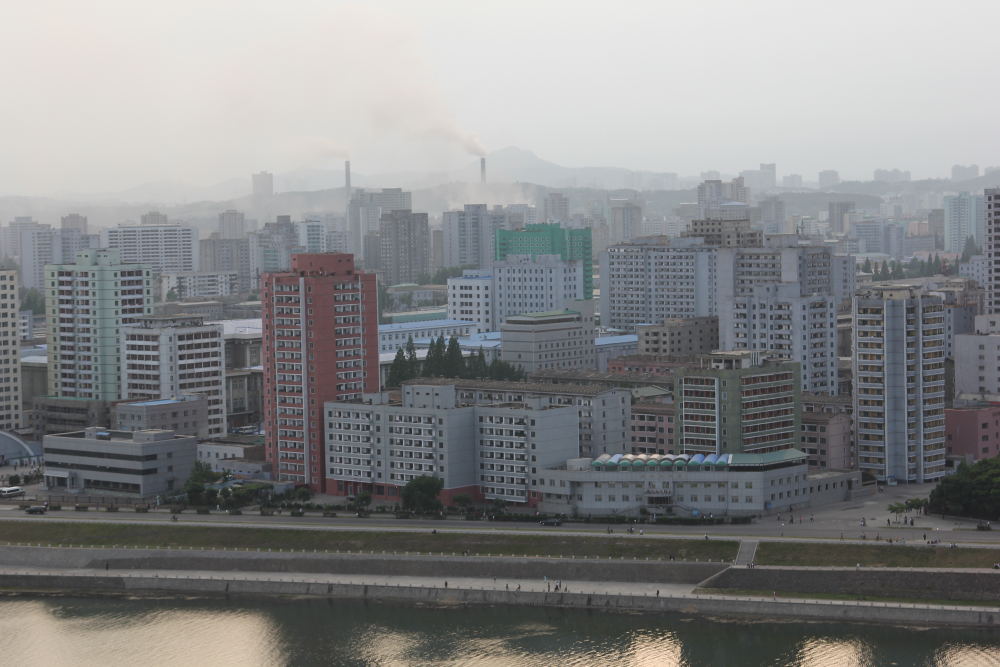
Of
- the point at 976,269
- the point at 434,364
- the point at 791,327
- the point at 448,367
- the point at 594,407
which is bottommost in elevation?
the point at 594,407

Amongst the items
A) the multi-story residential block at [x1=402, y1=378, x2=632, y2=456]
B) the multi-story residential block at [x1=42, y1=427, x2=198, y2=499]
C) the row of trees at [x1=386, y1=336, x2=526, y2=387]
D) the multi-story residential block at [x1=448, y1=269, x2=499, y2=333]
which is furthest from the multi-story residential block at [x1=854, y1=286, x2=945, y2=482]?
the multi-story residential block at [x1=448, y1=269, x2=499, y2=333]

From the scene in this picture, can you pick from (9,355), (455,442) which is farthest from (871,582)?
(9,355)

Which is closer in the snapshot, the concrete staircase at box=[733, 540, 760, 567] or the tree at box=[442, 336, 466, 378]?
the concrete staircase at box=[733, 540, 760, 567]

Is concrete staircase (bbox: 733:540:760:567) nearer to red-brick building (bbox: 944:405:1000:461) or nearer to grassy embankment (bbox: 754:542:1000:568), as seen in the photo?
grassy embankment (bbox: 754:542:1000:568)

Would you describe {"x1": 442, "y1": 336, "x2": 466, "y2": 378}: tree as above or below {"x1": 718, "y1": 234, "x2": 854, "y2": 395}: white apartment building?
below

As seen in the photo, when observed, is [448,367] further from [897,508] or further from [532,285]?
[897,508]

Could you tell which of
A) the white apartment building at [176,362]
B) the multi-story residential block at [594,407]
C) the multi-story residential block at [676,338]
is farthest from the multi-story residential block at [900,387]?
the white apartment building at [176,362]
